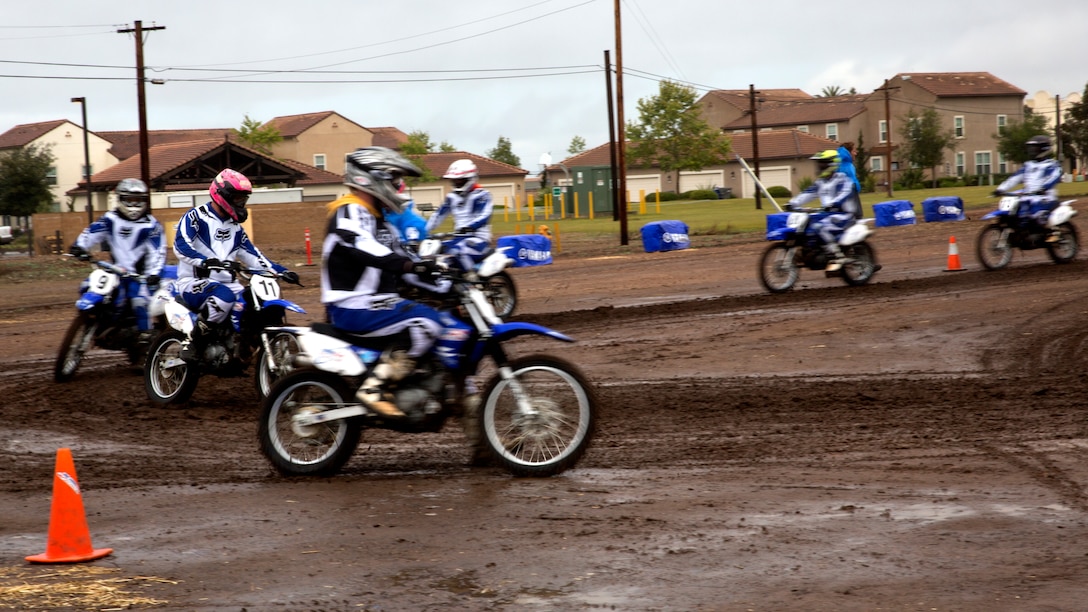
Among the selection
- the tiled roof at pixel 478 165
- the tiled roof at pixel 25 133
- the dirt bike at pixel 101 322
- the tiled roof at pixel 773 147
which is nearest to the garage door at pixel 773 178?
the tiled roof at pixel 773 147

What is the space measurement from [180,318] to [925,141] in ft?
283

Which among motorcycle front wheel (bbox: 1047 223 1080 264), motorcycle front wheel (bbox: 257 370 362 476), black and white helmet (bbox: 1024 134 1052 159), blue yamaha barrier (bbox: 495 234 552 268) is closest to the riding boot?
motorcycle front wheel (bbox: 257 370 362 476)

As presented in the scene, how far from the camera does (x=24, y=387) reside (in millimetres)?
11961

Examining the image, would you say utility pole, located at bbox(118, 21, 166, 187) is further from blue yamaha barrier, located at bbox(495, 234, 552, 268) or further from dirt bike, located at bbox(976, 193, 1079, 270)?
dirt bike, located at bbox(976, 193, 1079, 270)

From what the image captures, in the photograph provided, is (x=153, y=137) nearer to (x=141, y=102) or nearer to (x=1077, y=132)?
(x=141, y=102)

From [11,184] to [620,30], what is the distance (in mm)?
44622

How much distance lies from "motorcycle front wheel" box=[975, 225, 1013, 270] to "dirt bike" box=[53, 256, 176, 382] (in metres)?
12.4

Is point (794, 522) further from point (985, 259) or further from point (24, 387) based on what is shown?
point (985, 259)

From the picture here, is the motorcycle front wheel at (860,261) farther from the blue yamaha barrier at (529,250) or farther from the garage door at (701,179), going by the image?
the garage door at (701,179)

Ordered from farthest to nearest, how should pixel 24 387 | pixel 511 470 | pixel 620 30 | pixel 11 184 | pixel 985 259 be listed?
1. pixel 11 184
2. pixel 620 30
3. pixel 985 259
4. pixel 24 387
5. pixel 511 470

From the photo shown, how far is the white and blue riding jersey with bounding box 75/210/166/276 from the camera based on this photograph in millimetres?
12469

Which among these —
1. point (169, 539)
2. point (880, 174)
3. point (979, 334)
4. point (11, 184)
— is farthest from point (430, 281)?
point (880, 174)

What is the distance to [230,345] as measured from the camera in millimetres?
10273

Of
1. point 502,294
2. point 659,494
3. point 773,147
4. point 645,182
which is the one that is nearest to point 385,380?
point 659,494
